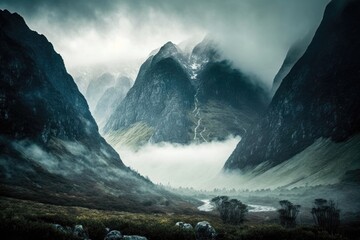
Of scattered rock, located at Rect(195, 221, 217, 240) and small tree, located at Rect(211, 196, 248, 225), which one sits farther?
small tree, located at Rect(211, 196, 248, 225)

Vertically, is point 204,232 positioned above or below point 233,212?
below

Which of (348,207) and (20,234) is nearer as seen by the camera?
(20,234)

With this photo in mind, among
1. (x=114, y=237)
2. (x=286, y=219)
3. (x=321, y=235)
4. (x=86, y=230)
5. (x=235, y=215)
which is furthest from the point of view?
(x=235, y=215)

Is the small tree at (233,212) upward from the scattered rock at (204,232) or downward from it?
upward

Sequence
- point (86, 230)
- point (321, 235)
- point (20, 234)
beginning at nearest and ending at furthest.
Answer: point (20, 234) → point (86, 230) → point (321, 235)

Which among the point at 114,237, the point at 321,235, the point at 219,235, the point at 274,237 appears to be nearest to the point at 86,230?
the point at 114,237

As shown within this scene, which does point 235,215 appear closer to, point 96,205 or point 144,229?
point 96,205

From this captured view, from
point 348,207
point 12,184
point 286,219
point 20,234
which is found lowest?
point 20,234

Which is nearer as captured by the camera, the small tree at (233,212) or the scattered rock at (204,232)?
the scattered rock at (204,232)

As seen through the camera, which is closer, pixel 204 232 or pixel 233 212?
pixel 204 232

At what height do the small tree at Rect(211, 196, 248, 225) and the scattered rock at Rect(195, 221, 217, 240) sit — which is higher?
the small tree at Rect(211, 196, 248, 225)

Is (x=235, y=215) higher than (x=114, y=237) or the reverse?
higher
